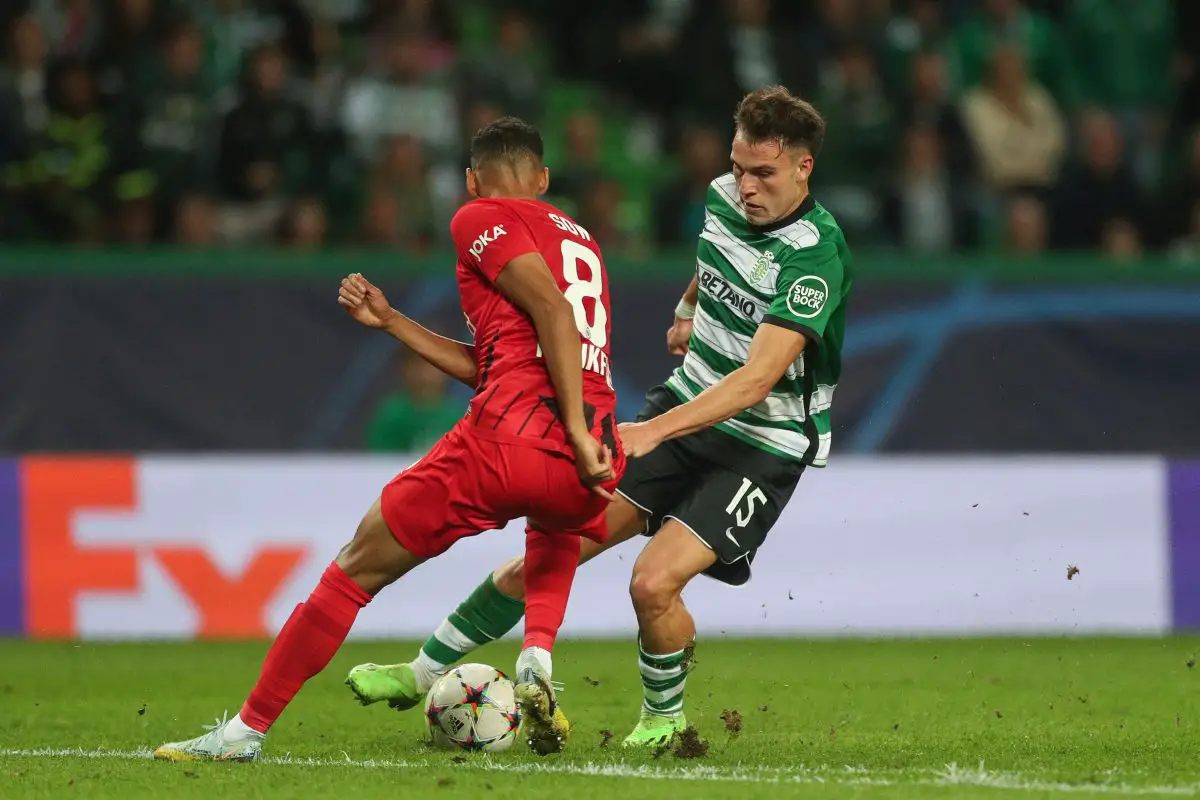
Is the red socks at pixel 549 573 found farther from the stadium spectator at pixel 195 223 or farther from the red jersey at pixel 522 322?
the stadium spectator at pixel 195 223

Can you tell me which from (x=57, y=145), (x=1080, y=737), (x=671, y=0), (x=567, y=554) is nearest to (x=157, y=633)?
(x=57, y=145)

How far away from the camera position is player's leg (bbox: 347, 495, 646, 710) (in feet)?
21.1

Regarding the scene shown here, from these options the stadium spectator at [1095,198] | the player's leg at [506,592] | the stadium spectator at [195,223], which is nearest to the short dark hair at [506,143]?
the player's leg at [506,592]

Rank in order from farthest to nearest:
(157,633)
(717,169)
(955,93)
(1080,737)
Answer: (955,93), (717,169), (157,633), (1080,737)

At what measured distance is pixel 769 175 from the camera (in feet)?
20.1

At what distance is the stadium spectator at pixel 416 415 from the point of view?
424 inches

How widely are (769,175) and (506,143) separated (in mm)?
913

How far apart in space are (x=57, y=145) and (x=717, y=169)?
4.27 m

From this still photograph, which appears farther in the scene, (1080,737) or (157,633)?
(157,633)

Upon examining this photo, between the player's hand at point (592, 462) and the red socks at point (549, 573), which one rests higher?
the player's hand at point (592, 462)

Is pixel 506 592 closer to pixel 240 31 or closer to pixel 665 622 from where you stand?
pixel 665 622

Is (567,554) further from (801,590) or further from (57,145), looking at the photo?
(57,145)

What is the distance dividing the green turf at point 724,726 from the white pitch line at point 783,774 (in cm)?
1

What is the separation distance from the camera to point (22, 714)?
7.31 m
